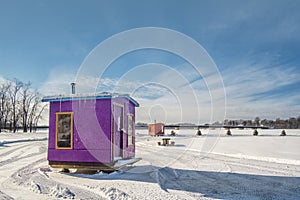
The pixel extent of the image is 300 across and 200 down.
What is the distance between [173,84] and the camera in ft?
35.7

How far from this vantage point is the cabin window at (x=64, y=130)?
7.44 meters

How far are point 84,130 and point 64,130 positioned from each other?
780mm

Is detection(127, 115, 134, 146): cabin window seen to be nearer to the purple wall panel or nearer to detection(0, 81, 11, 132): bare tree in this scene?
the purple wall panel

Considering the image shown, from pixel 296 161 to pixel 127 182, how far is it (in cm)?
716

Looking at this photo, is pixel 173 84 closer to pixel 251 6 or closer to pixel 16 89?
pixel 251 6

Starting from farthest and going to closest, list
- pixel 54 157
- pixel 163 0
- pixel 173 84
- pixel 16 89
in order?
pixel 16 89 < pixel 173 84 < pixel 163 0 < pixel 54 157

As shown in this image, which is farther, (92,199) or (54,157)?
(54,157)

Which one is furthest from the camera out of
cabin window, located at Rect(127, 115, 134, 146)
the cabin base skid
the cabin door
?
cabin window, located at Rect(127, 115, 134, 146)

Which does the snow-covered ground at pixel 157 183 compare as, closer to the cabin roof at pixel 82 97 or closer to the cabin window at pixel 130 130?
the cabin window at pixel 130 130

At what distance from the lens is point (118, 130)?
8070 millimetres

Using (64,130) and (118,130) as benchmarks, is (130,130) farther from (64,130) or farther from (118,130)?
(64,130)

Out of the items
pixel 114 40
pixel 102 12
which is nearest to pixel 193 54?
pixel 114 40

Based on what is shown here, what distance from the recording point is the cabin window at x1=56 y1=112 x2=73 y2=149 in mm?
7441

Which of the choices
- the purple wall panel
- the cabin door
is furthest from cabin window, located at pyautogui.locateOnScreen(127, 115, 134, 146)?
the purple wall panel
